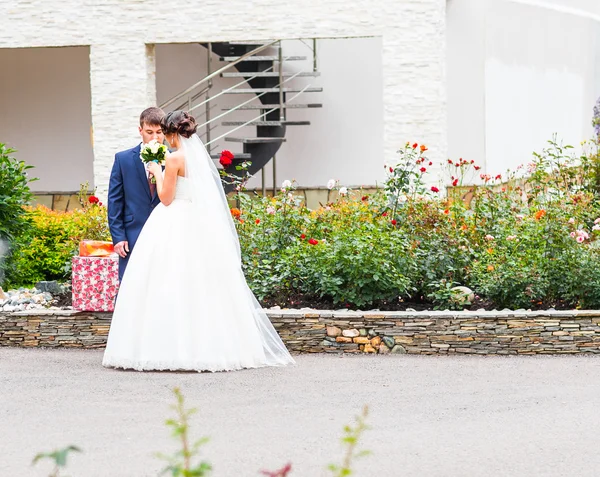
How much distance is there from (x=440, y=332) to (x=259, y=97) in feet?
27.5

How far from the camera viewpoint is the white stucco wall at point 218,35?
12.8m

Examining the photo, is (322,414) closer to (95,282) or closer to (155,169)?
(155,169)

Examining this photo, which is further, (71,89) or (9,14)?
(71,89)

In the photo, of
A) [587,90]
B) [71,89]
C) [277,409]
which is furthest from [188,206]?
[587,90]

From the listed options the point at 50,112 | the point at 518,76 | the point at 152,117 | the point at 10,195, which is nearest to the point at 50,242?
the point at 10,195

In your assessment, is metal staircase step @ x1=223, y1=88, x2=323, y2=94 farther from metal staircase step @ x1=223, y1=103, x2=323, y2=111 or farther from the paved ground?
the paved ground

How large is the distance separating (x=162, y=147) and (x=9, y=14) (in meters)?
6.98

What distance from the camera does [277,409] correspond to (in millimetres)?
5977

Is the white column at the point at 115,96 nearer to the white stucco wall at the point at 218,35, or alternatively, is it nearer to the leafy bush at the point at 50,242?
the white stucco wall at the point at 218,35

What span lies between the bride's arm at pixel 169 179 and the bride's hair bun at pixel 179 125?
0.56ft

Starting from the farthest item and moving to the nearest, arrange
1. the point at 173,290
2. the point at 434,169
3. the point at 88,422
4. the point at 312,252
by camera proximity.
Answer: the point at 434,169
the point at 312,252
the point at 173,290
the point at 88,422

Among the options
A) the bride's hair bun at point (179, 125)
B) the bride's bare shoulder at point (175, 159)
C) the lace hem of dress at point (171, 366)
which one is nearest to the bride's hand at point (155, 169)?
the bride's bare shoulder at point (175, 159)

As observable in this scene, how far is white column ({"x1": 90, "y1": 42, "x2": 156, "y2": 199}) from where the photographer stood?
43.4 ft

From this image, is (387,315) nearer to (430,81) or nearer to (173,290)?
(173,290)
